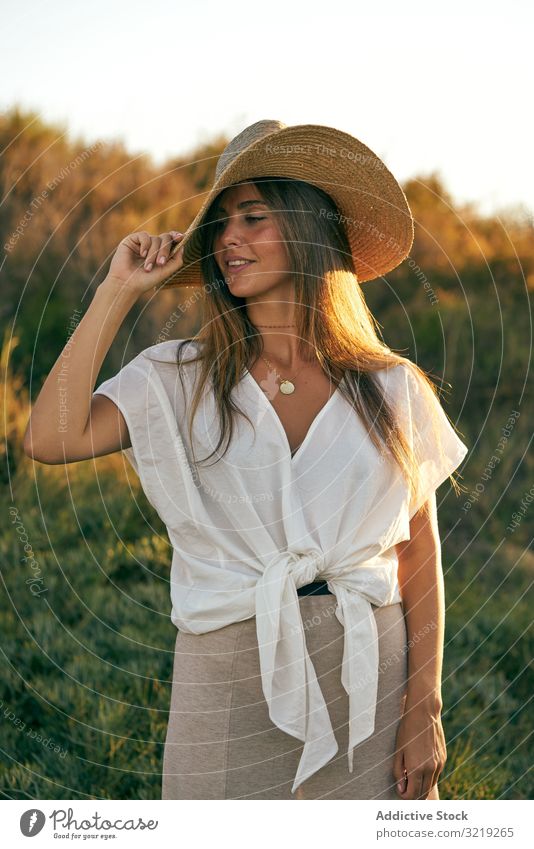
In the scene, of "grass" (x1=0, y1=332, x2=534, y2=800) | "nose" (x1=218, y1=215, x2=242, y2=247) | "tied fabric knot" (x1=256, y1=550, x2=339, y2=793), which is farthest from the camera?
"grass" (x1=0, y1=332, x2=534, y2=800)

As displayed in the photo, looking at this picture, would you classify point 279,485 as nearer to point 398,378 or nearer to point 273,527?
point 273,527

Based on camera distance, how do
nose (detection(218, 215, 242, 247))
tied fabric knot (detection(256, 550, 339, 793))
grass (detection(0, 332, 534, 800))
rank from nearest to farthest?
tied fabric knot (detection(256, 550, 339, 793)) < nose (detection(218, 215, 242, 247)) < grass (detection(0, 332, 534, 800))

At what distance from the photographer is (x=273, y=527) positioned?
2258 millimetres

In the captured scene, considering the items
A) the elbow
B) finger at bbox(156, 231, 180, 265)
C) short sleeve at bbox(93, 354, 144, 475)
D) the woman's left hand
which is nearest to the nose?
finger at bbox(156, 231, 180, 265)

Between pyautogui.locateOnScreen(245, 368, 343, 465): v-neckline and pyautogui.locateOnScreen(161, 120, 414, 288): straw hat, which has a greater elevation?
pyautogui.locateOnScreen(161, 120, 414, 288): straw hat

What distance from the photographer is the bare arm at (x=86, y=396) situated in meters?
2.20

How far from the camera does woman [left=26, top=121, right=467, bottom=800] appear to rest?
88.0 inches

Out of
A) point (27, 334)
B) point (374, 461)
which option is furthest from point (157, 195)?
point (374, 461)

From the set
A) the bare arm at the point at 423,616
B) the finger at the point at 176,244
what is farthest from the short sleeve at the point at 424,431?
the finger at the point at 176,244

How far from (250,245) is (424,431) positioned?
2.03 ft

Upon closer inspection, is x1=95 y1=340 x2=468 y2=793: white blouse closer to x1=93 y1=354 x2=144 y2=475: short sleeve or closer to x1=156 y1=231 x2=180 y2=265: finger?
x1=93 y1=354 x2=144 y2=475: short sleeve

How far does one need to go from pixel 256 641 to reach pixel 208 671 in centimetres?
13

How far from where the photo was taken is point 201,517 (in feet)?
7.33
